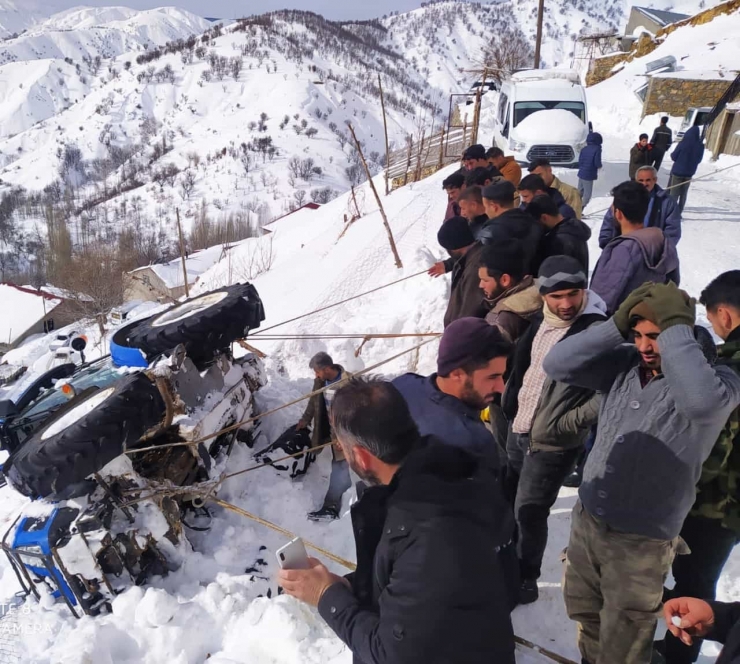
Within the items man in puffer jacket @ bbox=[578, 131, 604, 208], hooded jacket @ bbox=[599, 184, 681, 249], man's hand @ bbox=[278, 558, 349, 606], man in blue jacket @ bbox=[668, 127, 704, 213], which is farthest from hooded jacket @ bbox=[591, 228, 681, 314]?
man in puffer jacket @ bbox=[578, 131, 604, 208]

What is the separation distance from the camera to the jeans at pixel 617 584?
182 centimetres

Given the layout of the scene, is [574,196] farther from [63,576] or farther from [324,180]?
[324,180]

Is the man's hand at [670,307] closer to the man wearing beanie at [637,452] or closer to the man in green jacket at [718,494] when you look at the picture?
the man wearing beanie at [637,452]

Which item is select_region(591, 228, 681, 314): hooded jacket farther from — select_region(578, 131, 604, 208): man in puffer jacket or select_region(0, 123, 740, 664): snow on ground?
select_region(578, 131, 604, 208): man in puffer jacket

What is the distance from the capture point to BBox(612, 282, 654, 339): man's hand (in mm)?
1748

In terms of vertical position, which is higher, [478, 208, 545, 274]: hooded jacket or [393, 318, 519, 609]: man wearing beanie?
[478, 208, 545, 274]: hooded jacket

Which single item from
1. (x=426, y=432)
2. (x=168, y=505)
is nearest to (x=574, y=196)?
(x=426, y=432)

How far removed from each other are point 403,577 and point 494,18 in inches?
6468

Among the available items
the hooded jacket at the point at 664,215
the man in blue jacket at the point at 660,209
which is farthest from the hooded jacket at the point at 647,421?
the man in blue jacket at the point at 660,209

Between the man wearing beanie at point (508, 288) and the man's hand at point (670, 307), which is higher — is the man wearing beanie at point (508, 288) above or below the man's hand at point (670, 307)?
below

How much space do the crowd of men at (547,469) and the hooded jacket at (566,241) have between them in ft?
0.54

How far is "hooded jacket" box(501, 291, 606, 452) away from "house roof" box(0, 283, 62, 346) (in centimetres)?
3395

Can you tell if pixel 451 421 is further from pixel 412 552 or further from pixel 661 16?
pixel 661 16

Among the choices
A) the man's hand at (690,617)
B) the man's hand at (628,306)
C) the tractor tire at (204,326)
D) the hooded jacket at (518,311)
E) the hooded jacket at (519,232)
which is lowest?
the tractor tire at (204,326)
